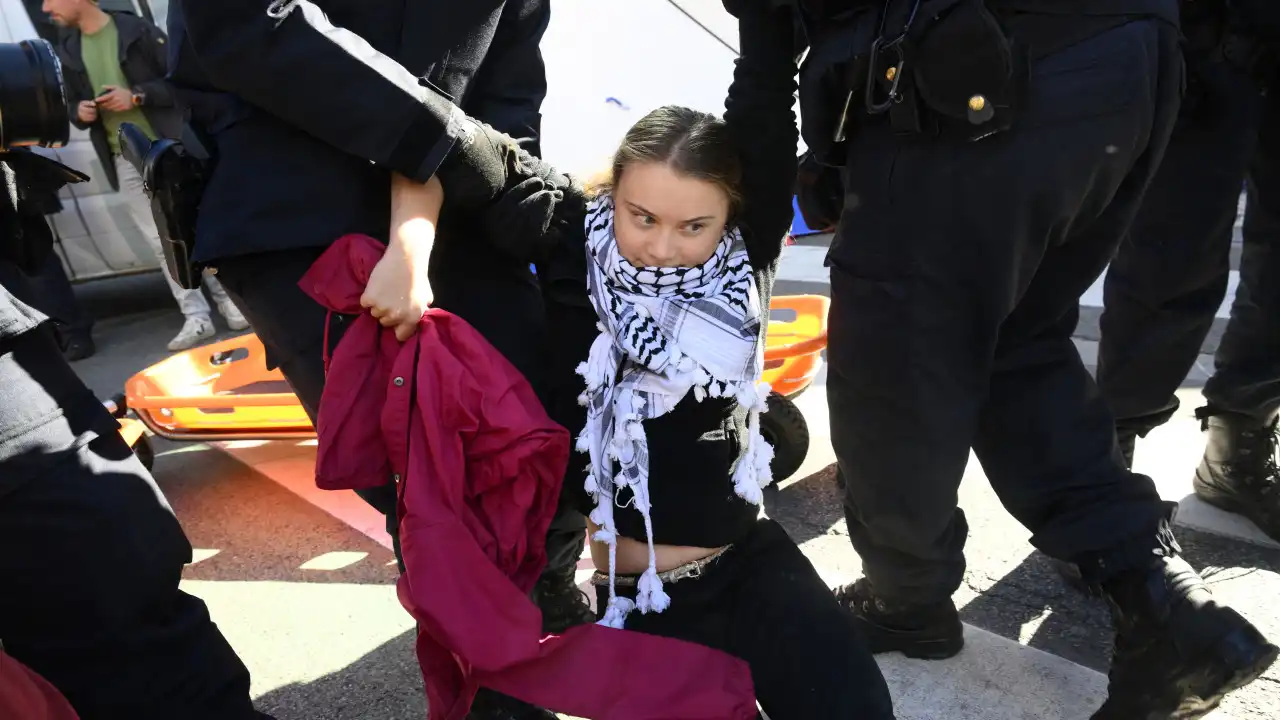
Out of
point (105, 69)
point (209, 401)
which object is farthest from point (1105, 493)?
point (105, 69)

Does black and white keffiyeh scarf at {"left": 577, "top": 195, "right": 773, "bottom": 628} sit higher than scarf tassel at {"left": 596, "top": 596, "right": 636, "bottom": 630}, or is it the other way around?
black and white keffiyeh scarf at {"left": 577, "top": 195, "right": 773, "bottom": 628}

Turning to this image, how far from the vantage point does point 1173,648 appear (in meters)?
1.57

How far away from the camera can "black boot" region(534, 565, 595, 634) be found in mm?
1893

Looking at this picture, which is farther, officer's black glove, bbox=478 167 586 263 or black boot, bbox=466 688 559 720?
black boot, bbox=466 688 559 720

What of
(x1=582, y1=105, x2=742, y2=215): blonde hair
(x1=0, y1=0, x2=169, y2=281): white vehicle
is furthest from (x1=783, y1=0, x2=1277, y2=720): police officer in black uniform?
(x1=0, y1=0, x2=169, y2=281): white vehicle

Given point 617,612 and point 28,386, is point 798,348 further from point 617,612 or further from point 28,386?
point 28,386

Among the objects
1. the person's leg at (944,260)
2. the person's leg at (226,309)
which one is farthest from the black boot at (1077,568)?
the person's leg at (226,309)

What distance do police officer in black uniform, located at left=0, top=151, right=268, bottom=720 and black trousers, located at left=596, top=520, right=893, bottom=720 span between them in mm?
696

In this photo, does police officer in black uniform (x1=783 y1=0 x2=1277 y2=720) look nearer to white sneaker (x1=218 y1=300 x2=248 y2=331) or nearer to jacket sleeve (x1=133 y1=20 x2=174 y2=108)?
jacket sleeve (x1=133 y1=20 x2=174 y2=108)

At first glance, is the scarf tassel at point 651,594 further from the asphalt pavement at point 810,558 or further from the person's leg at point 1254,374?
the person's leg at point 1254,374

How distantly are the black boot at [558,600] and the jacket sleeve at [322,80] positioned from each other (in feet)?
2.93

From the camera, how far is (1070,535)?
168cm

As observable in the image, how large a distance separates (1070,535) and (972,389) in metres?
0.38

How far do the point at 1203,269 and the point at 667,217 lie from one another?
55.7 inches
